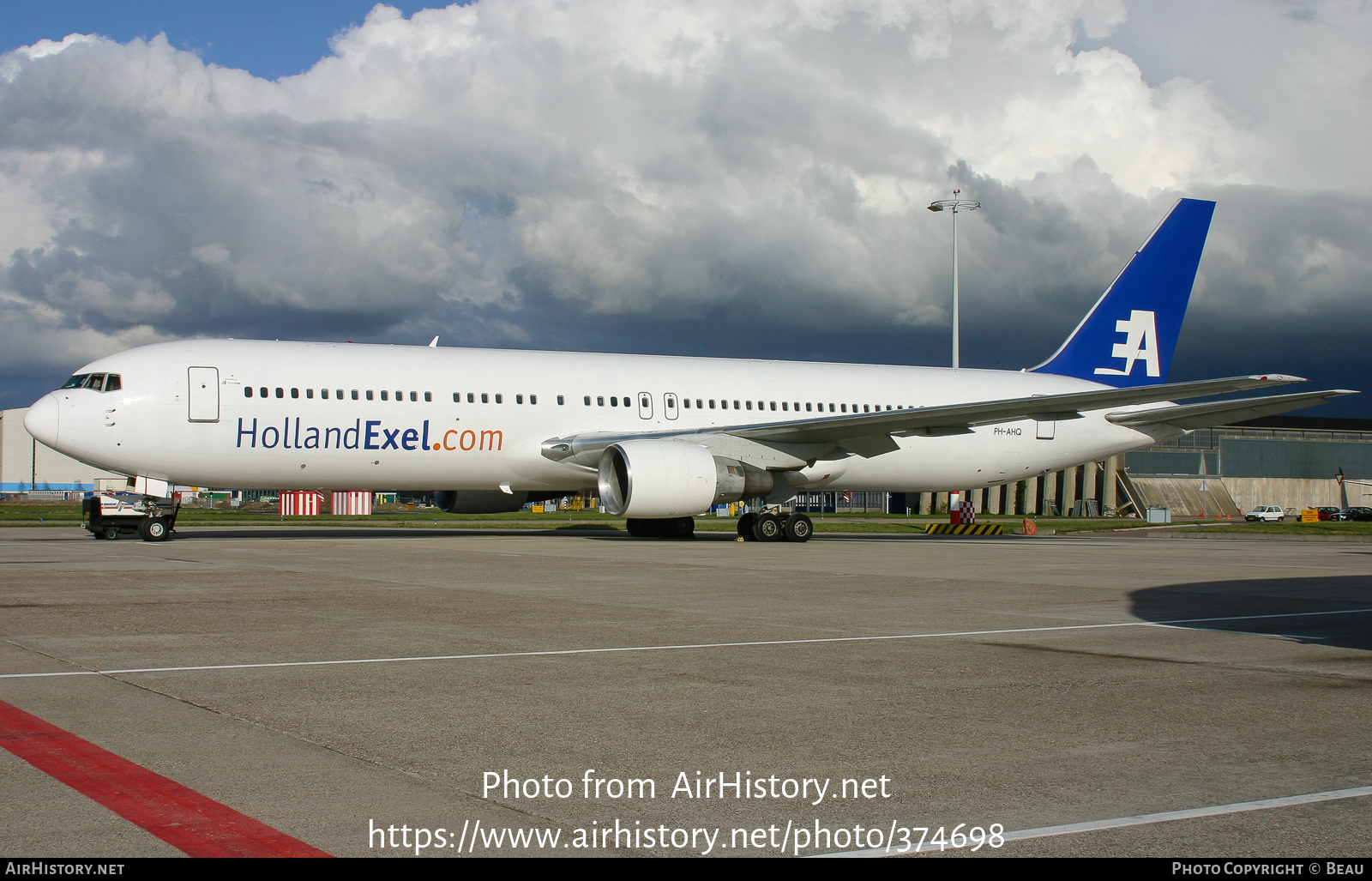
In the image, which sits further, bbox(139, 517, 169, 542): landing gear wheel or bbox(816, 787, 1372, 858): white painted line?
bbox(139, 517, 169, 542): landing gear wheel

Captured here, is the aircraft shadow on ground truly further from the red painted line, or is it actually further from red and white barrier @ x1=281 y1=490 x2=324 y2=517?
red and white barrier @ x1=281 y1=490 x2=324 y2=517

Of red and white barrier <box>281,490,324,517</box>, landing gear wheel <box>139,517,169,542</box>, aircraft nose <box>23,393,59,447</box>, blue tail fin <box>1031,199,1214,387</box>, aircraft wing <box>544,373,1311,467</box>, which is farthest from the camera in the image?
red and white barrier <box>281,490,324,517</box>

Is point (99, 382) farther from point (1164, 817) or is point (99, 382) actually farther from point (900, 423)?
point (1164, 817)

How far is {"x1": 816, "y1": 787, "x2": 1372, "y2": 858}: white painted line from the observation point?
12.0ft

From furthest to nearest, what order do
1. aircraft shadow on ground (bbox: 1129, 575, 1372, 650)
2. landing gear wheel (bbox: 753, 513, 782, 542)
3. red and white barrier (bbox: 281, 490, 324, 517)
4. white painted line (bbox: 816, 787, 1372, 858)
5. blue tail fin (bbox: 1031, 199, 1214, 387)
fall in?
red and white barrier (bbox: 281, 490, 324, 517), blue tail fin (bbox: 1031, 199, 1214, 387), landing gear wheel (bbox: 753, 513, 782, 542), aircraft shadow on ground (bbox: 1129, 575, 1372, 650), white painted line (bbox: 816, 787, 1372, 858)

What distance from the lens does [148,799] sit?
4.01m

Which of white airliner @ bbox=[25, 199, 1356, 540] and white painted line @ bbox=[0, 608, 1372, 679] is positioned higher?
white airliner @ bbox=[25, 199, 1356, 540]

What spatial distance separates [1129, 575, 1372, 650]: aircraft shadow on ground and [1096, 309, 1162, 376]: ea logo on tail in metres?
14.1

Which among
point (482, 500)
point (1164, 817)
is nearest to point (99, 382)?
point (482, 500)

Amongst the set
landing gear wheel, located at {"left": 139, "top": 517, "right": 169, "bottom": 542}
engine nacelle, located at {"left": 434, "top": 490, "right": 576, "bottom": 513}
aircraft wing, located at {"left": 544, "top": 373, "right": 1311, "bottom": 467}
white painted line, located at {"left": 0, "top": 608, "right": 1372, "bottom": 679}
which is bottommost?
white painted line, located at {"left": 0, "top": 608, "right": 1372, "bottom": 679}

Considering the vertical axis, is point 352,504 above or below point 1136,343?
below

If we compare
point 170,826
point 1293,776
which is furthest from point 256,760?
point 1293,776

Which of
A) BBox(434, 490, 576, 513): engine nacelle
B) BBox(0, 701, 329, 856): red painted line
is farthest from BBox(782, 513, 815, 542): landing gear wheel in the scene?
BBox(0, 701, 329, 856): red painted line

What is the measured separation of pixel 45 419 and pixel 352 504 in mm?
31126
